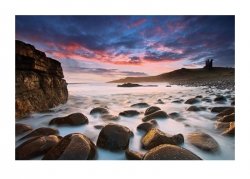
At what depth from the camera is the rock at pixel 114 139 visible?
255 cm

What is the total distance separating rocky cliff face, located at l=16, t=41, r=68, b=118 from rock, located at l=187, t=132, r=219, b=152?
8.21 feet

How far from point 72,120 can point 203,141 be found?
2020mm

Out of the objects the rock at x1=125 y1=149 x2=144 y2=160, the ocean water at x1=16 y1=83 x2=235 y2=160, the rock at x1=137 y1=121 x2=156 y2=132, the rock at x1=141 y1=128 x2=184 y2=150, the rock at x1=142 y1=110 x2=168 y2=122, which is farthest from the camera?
the rock at x1=142 y1=110 x2=168 y2=122

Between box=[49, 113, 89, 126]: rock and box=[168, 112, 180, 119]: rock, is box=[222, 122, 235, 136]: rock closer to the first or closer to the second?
box=[168, 112, 180, 119]: rock

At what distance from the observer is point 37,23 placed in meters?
3.08

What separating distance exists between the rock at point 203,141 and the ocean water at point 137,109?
0.22ft

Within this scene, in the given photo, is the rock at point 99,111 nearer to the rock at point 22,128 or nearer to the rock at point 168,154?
the rock at point 22,128

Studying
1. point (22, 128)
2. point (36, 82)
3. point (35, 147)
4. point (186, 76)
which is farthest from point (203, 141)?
point (36, 82)

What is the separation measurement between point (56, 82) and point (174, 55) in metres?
2.39

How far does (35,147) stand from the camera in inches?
94.5

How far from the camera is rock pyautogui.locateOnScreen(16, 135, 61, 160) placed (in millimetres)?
2387

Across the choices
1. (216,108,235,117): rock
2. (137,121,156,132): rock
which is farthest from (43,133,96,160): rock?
(216,108,235,117): rock
